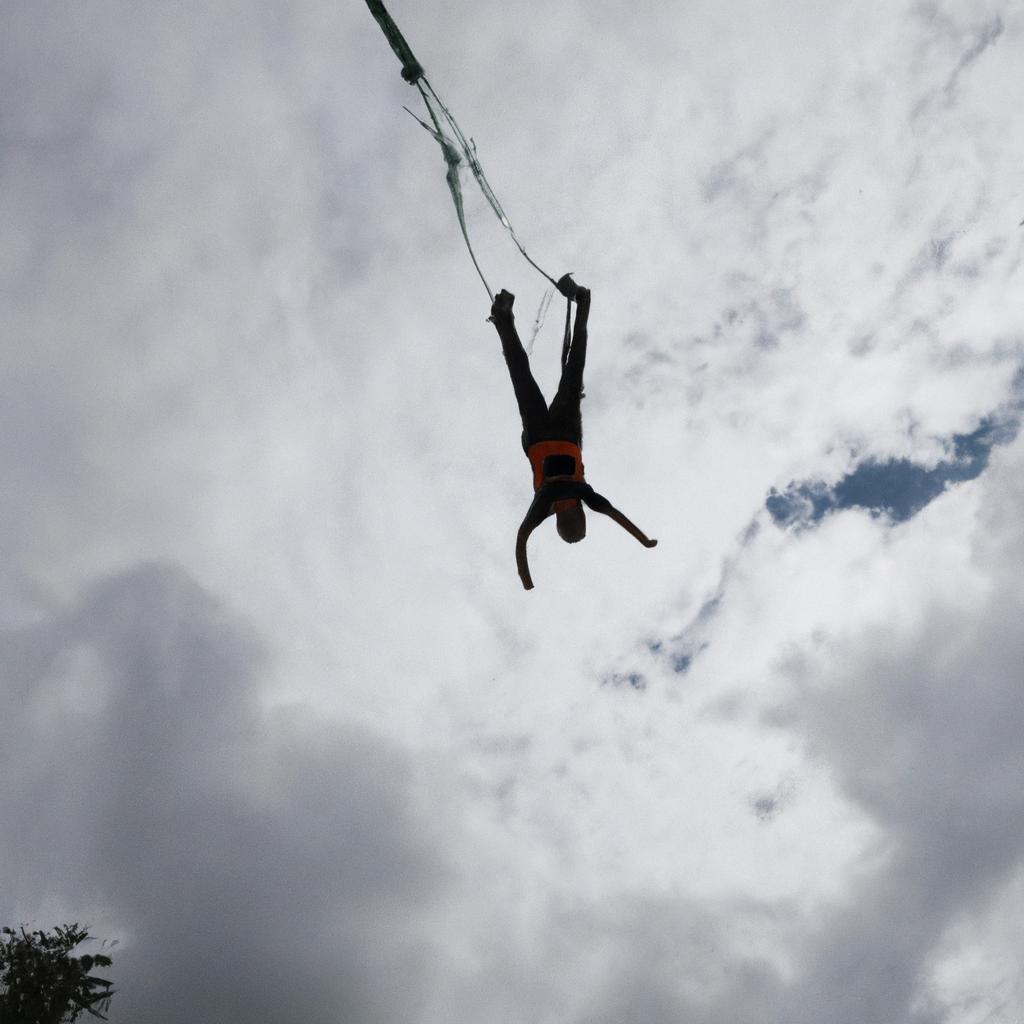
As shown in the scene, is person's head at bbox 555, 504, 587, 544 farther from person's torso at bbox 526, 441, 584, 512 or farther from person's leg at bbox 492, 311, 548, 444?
person's leg at bbox 492, 311, 548, 444

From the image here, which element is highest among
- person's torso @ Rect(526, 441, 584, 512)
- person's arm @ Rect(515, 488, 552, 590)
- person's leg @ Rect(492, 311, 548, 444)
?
person's leg @ Rect(492, 311, 548, 444)

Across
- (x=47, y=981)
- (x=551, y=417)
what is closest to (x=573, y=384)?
(x=551, y=417)

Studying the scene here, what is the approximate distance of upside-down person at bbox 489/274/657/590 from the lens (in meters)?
9.30

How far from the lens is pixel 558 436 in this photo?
9.52 metres

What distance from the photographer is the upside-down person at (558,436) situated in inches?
366

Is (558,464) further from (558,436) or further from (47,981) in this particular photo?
(47,981)

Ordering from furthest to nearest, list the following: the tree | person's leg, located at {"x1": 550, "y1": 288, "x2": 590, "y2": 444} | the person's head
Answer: the tree
person's leg, located at {"x1": 550, "y1": 288, "x2": 590, "y2": 444}
the person's head

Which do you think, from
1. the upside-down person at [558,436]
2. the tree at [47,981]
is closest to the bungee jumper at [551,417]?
the upside-down person at [558,436]

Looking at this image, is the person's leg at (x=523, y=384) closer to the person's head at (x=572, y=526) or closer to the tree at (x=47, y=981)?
the person's head at (x=572, y=526)

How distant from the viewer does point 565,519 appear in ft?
30.4

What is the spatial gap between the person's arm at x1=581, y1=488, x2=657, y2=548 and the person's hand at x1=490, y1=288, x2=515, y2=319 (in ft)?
8.89

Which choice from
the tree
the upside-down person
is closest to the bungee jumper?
the upside-down person

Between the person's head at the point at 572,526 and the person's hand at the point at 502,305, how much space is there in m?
2.86

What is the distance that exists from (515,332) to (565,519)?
2706 millimetres
